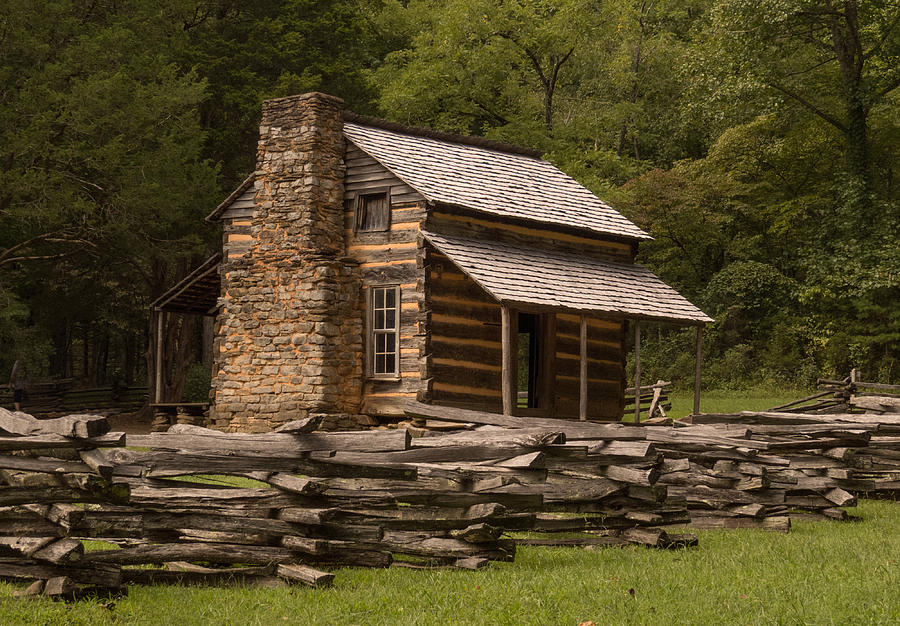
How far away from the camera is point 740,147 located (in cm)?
3791

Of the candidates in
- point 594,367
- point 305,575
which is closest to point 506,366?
point 594,367

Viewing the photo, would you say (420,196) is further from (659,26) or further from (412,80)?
(659,26)

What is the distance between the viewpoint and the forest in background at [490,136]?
2642 cm

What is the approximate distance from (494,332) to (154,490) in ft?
39.3

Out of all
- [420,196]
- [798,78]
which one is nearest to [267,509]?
[420,196]

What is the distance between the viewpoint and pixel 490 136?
34406 millimetres

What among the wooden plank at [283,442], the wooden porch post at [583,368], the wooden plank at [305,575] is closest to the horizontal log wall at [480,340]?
the wooden porch post at [583,368]

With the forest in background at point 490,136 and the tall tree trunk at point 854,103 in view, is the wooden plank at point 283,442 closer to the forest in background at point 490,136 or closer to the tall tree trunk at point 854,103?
the forest in background at point 490,136

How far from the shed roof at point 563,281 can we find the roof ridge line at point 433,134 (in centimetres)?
368

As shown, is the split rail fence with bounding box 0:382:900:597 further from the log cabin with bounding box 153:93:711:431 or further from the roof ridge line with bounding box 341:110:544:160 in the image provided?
the roof ridge line with bounding box 341:110:544:160

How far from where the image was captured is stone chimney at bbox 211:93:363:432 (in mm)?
19656

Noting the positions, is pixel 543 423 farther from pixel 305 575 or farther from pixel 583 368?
pixel 583 368

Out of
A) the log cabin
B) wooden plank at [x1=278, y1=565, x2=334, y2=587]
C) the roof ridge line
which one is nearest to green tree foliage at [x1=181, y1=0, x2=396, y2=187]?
the roof ridge line

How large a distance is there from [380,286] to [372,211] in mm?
1442
